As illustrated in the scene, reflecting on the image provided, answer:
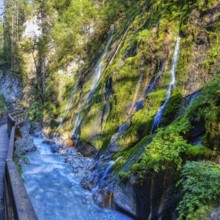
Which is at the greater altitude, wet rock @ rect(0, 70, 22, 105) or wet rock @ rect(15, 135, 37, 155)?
wet rock @ rect(0, 70, 22, 105)

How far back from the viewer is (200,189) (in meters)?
4.67

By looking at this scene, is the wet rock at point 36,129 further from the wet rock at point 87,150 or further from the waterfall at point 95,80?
the wet rock at point 87,150

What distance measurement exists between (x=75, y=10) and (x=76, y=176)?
19124 millimetres

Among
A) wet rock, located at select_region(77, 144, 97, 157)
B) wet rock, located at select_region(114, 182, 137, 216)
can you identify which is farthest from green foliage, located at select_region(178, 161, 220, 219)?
wet rock, located at select_region(77, 144, 97, 157)

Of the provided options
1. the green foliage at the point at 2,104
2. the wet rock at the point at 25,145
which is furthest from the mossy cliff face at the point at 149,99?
the green foliage at the point at 2,104

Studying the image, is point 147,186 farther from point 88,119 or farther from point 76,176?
point 88,119

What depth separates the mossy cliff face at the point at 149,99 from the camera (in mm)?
6230

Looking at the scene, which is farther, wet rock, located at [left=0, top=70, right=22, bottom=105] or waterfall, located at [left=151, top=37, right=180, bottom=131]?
wet rock, located at [left=0, top=70, right=22, bottom=105]

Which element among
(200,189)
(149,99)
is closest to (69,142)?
(149,99)

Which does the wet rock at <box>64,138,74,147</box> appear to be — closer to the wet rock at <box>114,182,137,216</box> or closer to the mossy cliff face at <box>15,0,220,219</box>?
the mossy cliff face at <box>15,0,220,219</box>

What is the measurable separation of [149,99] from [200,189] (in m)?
6.05

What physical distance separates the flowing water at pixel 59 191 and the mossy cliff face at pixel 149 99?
106 centimetres

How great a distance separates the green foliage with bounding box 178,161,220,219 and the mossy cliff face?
6cm

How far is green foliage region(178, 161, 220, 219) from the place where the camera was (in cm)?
448
